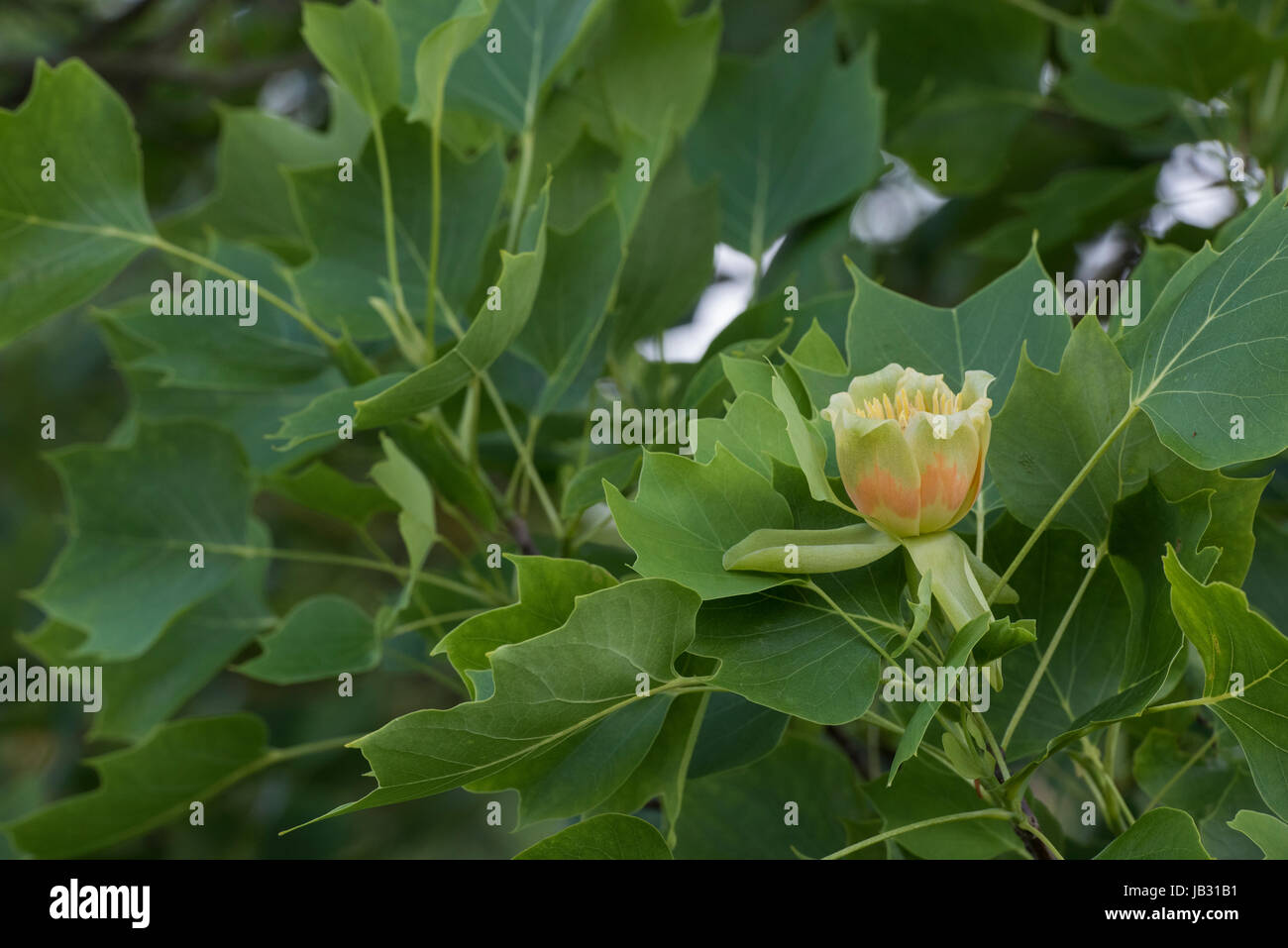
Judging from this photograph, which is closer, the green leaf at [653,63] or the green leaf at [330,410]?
the green leaf at [330,410]

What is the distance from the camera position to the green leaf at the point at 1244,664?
45cm

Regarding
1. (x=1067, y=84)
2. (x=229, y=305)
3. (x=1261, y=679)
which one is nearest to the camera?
(x=1261, y=679)

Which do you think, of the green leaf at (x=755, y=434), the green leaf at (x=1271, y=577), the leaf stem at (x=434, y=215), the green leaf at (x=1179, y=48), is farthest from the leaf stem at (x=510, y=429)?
the green leaf at (x=1179, y=48)

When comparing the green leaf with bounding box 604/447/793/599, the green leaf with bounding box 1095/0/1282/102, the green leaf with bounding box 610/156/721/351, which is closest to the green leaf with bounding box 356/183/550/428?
the green leaf with bounding box 604/447/793/599

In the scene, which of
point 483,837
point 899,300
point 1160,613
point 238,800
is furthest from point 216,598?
point 483,837

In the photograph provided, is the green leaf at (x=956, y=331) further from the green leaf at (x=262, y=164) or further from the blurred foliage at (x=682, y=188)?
the green leaf at (x=262, y=164)

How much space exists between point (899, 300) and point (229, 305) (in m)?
0.51

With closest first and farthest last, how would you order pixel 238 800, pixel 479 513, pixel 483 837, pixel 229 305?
pixel 479 513, pixel 229 305, pixel 238 800, pixel 483 837

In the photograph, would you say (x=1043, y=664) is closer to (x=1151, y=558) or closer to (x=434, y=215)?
(x=1151, y=558)

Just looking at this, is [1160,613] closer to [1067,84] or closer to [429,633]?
[429,633]

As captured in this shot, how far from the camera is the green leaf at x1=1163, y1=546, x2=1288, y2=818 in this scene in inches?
17.8

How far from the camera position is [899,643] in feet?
1.69

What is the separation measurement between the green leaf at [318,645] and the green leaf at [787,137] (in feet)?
1.43

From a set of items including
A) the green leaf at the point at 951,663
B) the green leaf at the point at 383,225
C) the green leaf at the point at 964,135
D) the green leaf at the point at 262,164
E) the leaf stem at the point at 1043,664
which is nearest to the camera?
the green leaf at the point at 951,663
